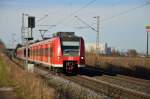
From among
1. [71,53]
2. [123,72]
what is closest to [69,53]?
[71,53]

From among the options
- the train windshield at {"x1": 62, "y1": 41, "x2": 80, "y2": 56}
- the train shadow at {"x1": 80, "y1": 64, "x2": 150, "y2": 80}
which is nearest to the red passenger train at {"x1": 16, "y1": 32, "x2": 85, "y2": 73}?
the train windshield at {"x1": 62, "y1": 41, "x2": 80, "y2": 56}

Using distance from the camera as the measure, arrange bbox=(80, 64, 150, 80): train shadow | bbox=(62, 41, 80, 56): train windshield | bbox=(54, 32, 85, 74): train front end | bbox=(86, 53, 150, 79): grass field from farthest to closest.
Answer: bbox=(86, 53, 150, 79): grass field < bbox=(80, 64, 150, 80): train shadow < bbox=(62, 41, 80, 56): train windshield < bbox=(54, 32, 85, 74): train front end

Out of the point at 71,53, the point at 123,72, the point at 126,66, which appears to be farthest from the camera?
the point at 126,66

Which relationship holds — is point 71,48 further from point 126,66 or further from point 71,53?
point 126,66

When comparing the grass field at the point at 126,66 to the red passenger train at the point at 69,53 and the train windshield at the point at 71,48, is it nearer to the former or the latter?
the red passenger train at the point at 69,53

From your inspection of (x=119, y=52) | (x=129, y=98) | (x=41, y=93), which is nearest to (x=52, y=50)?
(x=129, y=98)

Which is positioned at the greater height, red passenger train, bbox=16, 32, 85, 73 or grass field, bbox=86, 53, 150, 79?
red passenger train, bbox=16, 32, 85, 73

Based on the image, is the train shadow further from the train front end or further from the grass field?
the train front end

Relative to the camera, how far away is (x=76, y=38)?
31.4 m

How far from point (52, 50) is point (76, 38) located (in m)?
2.65

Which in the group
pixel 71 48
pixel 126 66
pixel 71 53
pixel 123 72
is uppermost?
pixel 71 48

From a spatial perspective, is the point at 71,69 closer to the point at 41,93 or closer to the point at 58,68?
the point at 58,68

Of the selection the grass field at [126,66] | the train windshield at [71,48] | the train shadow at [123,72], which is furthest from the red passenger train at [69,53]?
the grass field at [126,66]

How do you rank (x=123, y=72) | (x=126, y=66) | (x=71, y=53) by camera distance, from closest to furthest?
(x=71, y=53) < (x=123, y=72) < (x=126, y=66)
